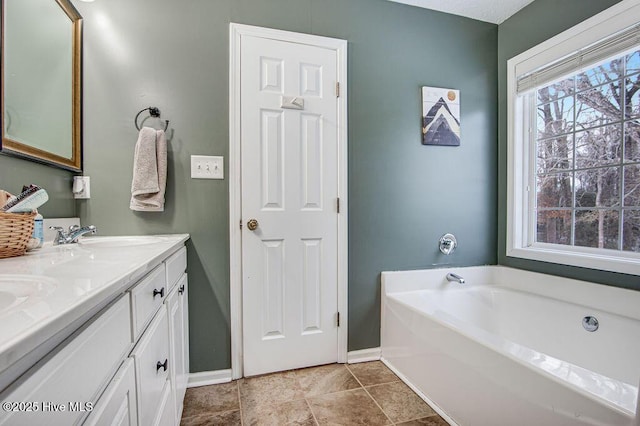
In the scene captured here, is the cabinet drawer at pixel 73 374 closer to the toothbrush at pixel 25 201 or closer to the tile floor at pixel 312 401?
the toothbrush at pixel 25 201

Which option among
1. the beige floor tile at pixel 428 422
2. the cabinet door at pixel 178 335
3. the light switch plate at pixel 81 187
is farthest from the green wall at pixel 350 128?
the beige floor tile at pixel 428 422

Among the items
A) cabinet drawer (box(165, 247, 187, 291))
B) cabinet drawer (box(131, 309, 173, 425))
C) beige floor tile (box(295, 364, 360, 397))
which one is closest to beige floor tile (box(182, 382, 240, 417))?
beige floor tile (box(295, 364, 360, 397))

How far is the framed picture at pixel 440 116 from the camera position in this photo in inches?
81.2

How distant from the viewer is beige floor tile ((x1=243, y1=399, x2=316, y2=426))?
1363 millimetres

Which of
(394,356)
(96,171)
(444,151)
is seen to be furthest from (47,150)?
(444,151)

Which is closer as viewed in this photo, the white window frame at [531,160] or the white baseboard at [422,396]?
the white baseboard at [422,396]

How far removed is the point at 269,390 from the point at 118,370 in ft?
3.83

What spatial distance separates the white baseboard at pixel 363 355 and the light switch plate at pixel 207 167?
1.42 m

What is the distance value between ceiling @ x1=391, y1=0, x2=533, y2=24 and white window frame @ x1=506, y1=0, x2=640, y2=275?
34cm

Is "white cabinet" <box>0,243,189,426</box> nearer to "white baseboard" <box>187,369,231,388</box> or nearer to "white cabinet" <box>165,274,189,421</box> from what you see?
"white cabinet" <box>165,274,189,421</box>

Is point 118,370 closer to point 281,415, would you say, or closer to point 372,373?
point 281,415

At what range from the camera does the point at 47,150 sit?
1243 mm

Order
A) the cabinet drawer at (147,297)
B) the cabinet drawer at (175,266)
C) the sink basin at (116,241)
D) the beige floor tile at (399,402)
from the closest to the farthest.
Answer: the cabinet drawer at (147,297), the cabinet drawer at (175,266), the sink basin at (116,241), the beige floor tile at (399,402)

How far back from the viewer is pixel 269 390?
1607 millimetres
